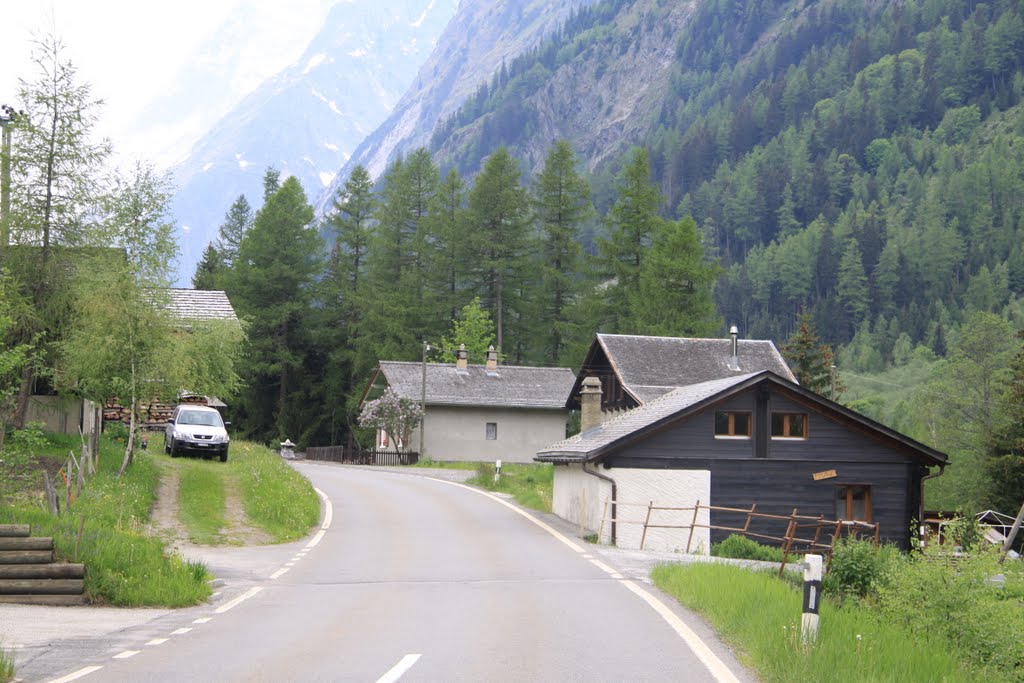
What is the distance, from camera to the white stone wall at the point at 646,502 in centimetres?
3145

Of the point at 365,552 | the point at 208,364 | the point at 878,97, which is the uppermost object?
the point at 878,97

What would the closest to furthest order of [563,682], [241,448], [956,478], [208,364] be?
[563,682] < [208,364] < [241,448] < [956,478]

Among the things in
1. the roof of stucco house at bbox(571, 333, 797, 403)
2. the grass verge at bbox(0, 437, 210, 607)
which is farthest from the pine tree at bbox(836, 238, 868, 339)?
the grass verge at bbox(0, 437, 210, 607)

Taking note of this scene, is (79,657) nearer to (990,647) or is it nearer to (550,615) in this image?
(550,615)

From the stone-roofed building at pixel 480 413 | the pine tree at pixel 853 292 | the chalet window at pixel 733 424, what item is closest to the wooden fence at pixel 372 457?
the stone-roofed building at pixel 480 413

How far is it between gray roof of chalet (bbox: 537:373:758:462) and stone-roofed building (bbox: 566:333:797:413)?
985 centimetres

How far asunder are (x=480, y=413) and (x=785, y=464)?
32.6 m

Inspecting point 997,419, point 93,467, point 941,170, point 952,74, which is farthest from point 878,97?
point 93,467

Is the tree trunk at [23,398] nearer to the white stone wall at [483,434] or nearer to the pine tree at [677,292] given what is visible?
the white stone wall at [483,434]

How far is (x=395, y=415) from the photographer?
63250mm

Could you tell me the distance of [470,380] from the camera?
67.2 meters

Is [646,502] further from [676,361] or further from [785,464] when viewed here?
[676,361]

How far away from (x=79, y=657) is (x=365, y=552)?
13.0 m

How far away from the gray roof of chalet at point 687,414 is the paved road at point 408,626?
7.97 m
